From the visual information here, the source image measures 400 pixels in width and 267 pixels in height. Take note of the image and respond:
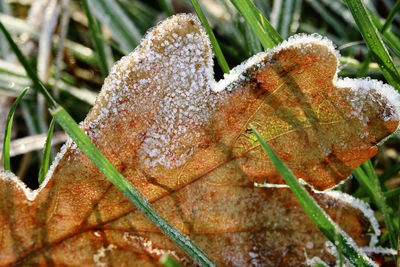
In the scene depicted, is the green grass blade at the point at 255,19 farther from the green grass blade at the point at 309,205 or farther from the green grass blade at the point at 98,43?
the green grass blade at the point at 98,43

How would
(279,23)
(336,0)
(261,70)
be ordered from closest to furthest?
(261,70)
(279,23)
(336,0)

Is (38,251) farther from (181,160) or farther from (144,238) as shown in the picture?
(181,160)

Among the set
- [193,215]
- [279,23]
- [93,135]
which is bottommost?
[193,215]

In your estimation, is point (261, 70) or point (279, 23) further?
point (279, 23)

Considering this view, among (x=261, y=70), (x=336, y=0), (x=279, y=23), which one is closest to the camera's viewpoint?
(x=261, y=70)

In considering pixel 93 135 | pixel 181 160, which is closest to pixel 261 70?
pixel 181 160

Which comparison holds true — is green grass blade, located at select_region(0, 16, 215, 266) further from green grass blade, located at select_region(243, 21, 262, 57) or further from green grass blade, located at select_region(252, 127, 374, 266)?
green grass blade, located at select_region(243, 21, 262, 57)

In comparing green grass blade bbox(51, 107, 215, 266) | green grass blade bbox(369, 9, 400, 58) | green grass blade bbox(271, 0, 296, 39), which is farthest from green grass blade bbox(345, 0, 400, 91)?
green grass blade bbox(51, 107, 215, 266)
